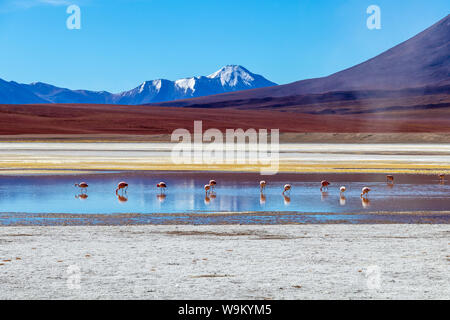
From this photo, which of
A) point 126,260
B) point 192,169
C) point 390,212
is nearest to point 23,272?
point 126,260

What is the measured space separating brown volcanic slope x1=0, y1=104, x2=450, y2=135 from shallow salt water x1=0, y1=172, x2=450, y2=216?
7277 centimetres

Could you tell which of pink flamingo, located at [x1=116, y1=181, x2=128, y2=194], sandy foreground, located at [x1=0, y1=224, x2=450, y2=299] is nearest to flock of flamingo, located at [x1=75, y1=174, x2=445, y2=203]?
pink flamingo, located at [x1=116, y1=181, x2=128, y2=194]

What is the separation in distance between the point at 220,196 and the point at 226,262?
9.48 meters

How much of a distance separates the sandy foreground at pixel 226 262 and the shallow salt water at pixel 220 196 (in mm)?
3091

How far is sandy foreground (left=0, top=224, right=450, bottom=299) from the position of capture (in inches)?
286

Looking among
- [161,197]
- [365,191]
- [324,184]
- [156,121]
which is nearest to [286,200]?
[365,191]

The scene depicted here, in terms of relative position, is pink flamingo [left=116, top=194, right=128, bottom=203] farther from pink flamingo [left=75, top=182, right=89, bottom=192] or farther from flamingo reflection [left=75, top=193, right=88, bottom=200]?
pink flamingo [left=75, top=182, right=89, bottom=192]

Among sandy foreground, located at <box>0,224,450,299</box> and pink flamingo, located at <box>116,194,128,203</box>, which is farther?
pink flamingo, located at <box>116,194,128,203</box>

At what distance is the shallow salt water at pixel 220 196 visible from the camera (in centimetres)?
1557

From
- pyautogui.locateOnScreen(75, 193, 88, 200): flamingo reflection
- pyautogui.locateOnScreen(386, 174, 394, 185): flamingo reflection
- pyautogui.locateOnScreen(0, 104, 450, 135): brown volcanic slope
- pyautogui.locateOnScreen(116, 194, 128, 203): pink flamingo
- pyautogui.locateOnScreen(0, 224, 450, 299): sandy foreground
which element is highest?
pyautogui.locateOnScreen(0, 104, 450, 135): brown volcanic slope

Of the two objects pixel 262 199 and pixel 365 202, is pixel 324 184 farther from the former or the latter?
pixel 365 202

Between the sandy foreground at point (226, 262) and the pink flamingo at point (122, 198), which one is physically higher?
the pink flamingo at point (122, 198)

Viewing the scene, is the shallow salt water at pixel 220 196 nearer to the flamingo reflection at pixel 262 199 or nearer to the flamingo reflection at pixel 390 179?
the flamingo reflection at pixel 262 199

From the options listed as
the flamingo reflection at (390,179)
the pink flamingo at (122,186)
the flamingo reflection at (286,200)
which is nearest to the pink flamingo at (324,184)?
the flamingo reflection at (286,200)
